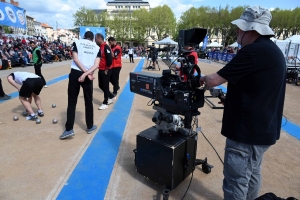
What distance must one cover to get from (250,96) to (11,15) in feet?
60.3

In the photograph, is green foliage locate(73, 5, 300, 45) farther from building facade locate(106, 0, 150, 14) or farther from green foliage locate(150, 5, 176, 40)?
building facade locate(106, 0, 150, 14)

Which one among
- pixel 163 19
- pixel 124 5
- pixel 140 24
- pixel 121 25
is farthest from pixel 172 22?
pixel 124 5

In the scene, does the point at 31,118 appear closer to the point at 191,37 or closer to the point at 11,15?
the point at 191,37

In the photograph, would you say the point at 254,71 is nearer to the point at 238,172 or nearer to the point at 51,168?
the point at 238,172

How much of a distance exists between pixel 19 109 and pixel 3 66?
10667 millimetres

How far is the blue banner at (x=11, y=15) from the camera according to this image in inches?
552

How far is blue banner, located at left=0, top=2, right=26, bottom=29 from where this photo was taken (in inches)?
552

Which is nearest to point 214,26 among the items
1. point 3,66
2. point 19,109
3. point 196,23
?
point 196,23

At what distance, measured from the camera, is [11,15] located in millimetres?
14938

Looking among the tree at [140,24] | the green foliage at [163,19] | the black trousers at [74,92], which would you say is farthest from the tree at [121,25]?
the black trousers at [74,92]

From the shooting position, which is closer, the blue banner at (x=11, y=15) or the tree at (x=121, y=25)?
the blue banner at (x=11, y=15)

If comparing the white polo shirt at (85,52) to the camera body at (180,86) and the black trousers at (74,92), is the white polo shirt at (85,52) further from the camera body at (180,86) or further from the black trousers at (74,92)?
the camera body at (180,86)

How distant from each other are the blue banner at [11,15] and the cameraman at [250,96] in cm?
1723

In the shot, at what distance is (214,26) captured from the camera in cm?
4659
